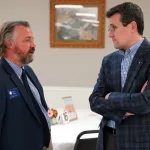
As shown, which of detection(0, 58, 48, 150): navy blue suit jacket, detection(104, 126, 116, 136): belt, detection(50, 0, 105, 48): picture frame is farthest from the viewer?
detection(50, 0, 105, 48): picture frame

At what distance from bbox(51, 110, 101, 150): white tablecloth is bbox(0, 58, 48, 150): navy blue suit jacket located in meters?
0.66

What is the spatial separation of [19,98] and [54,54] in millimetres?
2624

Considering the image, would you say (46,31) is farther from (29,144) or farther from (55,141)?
(29,144)

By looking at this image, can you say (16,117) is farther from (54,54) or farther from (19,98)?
(54,54)

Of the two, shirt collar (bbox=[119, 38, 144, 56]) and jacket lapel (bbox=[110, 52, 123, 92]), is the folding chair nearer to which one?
jacket lapel (bbox=[110, 52, 123, 92])

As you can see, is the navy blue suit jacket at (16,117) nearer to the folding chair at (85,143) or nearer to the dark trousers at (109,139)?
the dark trousers at (109,139)

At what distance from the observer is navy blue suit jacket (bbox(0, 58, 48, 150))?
58.9 inches

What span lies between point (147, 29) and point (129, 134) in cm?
274

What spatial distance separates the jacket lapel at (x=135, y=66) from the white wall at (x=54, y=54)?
2.45 metres

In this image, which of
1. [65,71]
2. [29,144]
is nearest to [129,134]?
[29,144]

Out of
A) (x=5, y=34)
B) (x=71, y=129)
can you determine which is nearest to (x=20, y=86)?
(x=5, y=34)

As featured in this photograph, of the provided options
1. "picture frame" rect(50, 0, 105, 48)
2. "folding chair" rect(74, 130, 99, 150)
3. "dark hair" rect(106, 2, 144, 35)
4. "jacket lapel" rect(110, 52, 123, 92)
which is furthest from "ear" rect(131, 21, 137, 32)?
"picture frame" rect(50, 0, 105, 48)

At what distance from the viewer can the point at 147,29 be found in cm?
399

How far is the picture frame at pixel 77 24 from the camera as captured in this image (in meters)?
4.00
